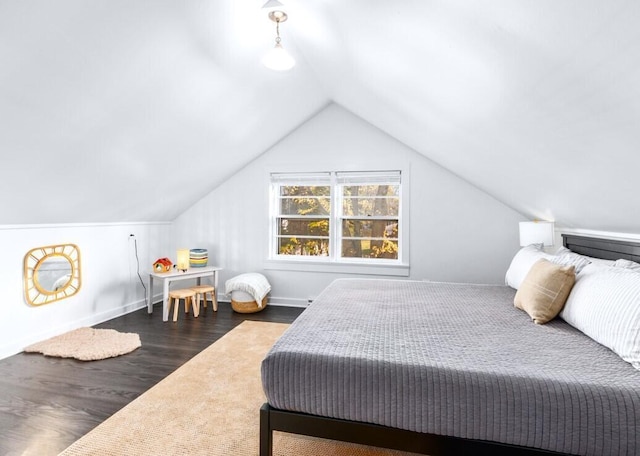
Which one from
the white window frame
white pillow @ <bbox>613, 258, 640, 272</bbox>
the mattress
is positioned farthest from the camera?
the white window frame

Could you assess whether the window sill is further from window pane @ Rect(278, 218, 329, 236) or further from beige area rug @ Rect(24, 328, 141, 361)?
beige area rug @ Rect(24, 328, 141, 361)

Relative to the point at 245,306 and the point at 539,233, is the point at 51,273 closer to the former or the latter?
the point at 245,306

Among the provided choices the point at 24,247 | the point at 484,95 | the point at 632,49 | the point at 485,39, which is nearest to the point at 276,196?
the point at 24,247

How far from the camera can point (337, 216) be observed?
449 centimetres

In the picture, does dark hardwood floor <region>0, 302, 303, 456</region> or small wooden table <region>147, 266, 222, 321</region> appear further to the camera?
small wooden table <region>147, 266, 222, 321</region>

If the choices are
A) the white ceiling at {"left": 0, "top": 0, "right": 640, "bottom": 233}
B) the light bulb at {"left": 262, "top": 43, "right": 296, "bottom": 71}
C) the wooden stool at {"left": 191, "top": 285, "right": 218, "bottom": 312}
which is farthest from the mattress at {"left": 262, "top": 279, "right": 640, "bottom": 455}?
the wooden stool at {"left": 191, "top": 285, "right": 218, "bottom": 312}

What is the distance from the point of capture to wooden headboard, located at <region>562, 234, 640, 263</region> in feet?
7.49

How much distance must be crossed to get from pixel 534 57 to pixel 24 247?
380 cm

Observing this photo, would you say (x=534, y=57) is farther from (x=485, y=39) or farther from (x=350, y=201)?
(x=350, y=201)

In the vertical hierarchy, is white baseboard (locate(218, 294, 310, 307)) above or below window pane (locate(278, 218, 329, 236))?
below

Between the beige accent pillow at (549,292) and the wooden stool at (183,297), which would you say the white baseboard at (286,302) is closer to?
the wooden stool at (183,297)

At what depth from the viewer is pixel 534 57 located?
1331mm

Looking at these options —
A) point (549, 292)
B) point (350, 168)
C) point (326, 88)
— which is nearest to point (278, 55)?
point (326, 88)

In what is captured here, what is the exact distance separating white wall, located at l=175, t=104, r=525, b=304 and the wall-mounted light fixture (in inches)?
28.9
